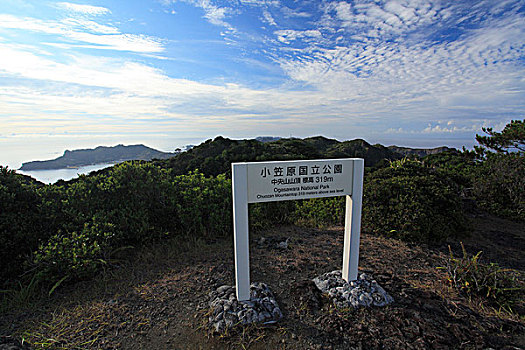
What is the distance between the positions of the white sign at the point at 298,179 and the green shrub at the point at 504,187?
672 centimetres

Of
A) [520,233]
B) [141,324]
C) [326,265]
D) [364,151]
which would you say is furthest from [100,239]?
[364,151]

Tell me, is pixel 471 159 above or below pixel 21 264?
above

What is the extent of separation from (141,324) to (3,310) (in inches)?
72.8

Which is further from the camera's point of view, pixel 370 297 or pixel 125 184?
pixel 125 184

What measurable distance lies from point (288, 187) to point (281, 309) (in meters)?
1.45

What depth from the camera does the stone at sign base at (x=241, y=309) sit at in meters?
2.84

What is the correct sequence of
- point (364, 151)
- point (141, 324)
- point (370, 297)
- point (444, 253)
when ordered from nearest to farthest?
point (141, 324) → point (370, 297) → point (444, 253) → point (364, 151)

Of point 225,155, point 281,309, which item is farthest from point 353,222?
point 225,155

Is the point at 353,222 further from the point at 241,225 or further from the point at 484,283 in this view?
the point at 484,283

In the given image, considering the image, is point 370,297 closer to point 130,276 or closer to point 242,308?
point 242,308

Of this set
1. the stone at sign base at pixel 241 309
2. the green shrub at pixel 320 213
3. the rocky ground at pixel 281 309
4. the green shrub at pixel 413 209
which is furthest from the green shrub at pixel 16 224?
the green shrub at pixel 413 209

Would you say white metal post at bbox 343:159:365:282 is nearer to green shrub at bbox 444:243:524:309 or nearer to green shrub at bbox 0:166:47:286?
green shrub at bbox 444:243:524:309

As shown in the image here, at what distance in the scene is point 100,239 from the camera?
160 inches

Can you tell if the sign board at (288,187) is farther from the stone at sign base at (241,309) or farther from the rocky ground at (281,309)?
the rocky ground at (281,309)
